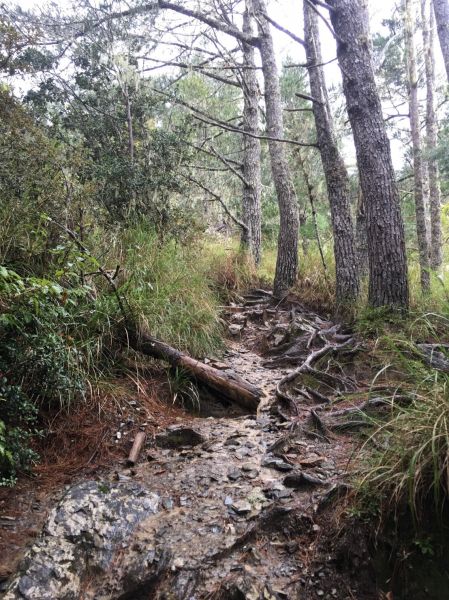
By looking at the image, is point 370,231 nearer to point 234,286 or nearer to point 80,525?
point 234,286

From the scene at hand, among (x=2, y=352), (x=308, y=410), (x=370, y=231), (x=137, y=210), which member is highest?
(x=137, y=210)

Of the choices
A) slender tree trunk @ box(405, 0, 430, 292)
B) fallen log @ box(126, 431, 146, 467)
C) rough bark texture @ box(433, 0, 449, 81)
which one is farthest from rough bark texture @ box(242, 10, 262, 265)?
fallen log @ box(126, 431, 146, 467)

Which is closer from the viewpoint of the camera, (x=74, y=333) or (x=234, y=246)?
(x=74, y=333)

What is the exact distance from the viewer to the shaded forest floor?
224 cm

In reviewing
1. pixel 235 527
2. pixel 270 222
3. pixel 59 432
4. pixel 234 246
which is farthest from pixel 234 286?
pixel 270 222

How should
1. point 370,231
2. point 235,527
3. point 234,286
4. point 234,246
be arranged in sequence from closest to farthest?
point 235,527 < point 370,231 < point 234,286 < point 234,246

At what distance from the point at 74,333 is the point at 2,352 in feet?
3.03

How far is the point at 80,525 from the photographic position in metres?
2.64

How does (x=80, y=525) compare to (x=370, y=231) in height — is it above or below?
below

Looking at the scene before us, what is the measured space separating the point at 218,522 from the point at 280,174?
23.3 ft

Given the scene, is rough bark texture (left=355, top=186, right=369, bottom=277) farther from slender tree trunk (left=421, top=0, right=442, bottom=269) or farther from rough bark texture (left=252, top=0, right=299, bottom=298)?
slender tree trunk (left=421, top=0, right=442, bottom=269)

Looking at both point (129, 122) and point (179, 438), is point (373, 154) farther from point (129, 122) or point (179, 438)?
point (179, 438)

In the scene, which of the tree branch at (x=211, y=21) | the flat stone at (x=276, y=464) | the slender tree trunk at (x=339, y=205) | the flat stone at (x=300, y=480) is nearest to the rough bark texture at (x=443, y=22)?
the slender tree trunk at (x=339, y=205)

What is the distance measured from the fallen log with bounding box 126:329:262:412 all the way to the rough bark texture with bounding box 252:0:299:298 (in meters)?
4.24
